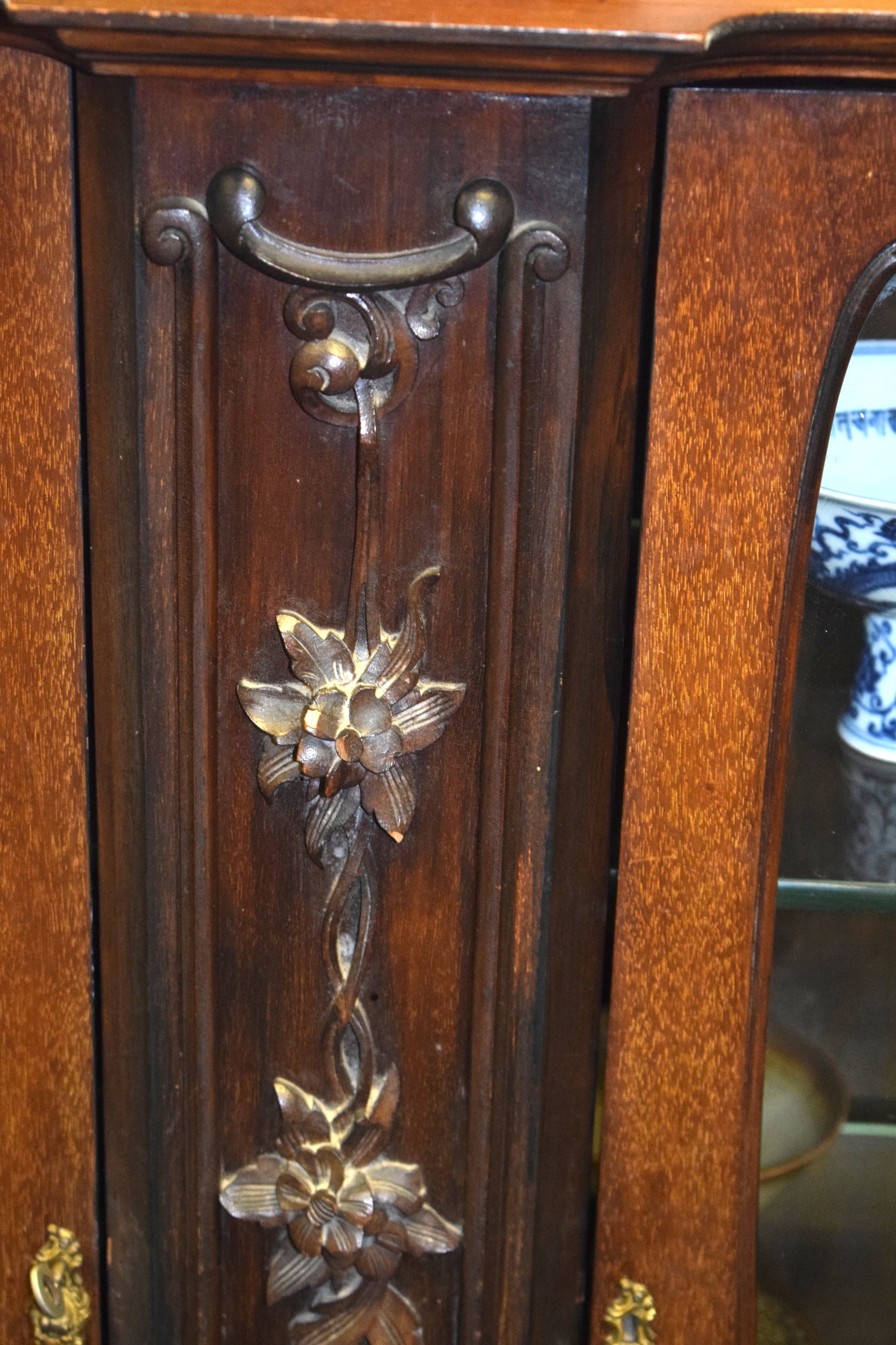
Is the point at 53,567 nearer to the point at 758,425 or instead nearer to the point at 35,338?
the point at 35,338

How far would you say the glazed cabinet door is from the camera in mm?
390

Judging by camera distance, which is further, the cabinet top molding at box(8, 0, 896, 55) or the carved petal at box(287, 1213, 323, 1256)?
the carved petal at box(287, 1213, 323, 1256)

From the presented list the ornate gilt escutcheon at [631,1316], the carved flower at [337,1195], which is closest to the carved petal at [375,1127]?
the carved flower at [337,1195]

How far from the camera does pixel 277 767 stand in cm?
45

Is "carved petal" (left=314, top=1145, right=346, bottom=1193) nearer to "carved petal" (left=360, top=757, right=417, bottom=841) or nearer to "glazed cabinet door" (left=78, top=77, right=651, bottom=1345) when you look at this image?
"glazed cabinet door" (left=78, top=77, right=651, bottom=1345)

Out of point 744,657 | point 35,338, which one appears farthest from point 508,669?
point 35,338

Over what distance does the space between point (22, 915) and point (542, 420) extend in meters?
0.25

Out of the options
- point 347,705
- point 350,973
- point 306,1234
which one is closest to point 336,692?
point 347,705

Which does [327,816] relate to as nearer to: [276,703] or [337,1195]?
[276,703]

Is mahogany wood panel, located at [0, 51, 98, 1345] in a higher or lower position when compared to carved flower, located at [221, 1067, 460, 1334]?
higher

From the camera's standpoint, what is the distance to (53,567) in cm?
44

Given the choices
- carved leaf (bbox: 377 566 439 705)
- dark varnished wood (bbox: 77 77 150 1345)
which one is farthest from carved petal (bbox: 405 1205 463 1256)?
carved leaf (bbox: 377 566 439 705)

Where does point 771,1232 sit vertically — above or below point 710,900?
below

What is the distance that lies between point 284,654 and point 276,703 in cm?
2
